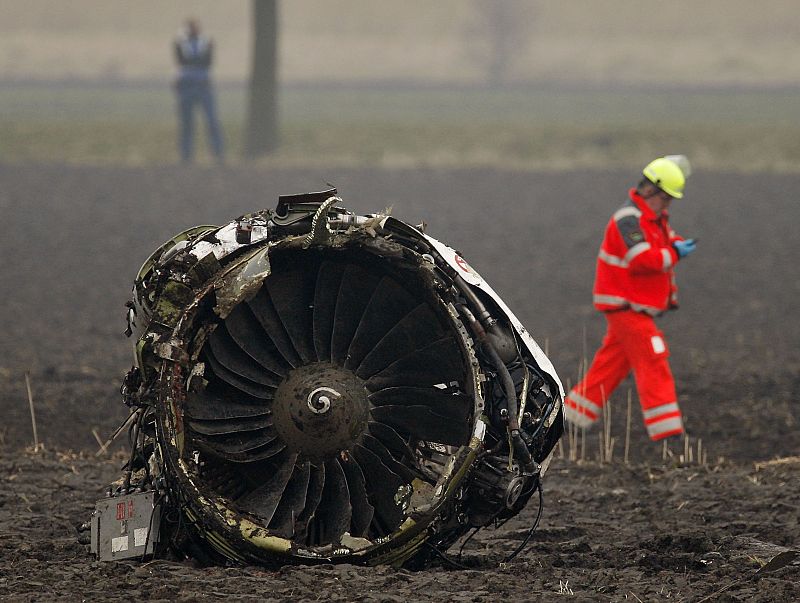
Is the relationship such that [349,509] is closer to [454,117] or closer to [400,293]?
[400,293]

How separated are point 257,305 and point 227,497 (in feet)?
2.55

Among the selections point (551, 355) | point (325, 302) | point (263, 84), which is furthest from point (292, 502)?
point (263, 84)

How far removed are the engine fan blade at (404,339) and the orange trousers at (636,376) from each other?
10.4 ft

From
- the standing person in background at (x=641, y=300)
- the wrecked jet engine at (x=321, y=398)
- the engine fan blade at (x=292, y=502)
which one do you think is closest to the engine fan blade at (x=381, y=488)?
the wrecked jet engine at (x=321, y=398)

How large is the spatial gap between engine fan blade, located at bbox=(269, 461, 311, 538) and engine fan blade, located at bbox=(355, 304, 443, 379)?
0.47m

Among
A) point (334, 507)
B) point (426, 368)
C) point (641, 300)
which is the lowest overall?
point (334, 507)

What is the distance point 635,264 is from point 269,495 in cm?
408

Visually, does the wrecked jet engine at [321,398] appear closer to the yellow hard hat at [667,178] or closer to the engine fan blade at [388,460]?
the engine fan blade at [388,460]

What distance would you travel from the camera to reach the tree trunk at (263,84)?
24344mm

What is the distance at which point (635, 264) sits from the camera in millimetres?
8812

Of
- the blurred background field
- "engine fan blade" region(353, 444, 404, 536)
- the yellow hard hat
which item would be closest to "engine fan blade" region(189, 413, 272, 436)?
"engine fan blade" region(353, 444, 404, 536)

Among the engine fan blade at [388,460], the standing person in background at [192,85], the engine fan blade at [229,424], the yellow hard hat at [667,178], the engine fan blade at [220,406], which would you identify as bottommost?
the engine fan blade at [388,460]

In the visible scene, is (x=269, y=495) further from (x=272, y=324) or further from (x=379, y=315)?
(x=379, y=315)

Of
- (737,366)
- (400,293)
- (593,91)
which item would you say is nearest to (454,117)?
(593,91)
